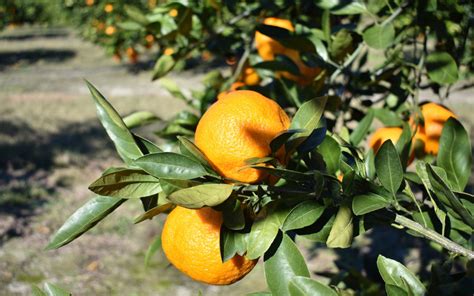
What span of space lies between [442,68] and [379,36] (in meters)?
0.12

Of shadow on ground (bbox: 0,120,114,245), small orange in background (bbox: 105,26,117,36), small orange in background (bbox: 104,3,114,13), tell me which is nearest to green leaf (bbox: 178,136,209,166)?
shadow on ground (bbox: 0,120,114,245)

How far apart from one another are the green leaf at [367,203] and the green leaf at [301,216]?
1.5 inches

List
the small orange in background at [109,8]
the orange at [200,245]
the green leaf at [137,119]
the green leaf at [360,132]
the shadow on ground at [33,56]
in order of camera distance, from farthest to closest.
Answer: the shadow on ground at [33,56] < the small orange in background at [109,8] < the green leaf at [137,119] < the green leaf at [360,132] < the orange at [200,245]

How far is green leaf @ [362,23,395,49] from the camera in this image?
86 centimetres

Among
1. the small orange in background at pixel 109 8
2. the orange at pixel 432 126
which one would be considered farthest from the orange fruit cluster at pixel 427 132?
the small orange in background at pixel 109 8

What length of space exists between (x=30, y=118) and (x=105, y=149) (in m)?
1.50

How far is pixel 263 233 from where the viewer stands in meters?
0.54

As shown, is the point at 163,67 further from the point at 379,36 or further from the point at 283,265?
the point at 283,265

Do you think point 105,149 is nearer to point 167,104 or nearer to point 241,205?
point 167,104

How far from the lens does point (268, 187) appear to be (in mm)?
542

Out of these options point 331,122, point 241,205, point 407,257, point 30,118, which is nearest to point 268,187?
point 241,205

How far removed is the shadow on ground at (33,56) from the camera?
987 cm

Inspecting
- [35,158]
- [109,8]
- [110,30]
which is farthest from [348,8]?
[109,8]

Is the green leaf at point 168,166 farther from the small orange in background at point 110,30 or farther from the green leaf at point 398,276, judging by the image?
the small orange in background at point 110,30
